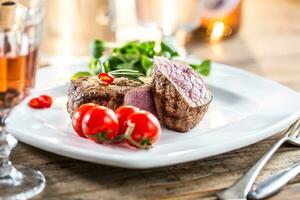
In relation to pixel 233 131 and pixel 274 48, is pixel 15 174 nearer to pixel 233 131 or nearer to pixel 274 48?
pixel 233 131

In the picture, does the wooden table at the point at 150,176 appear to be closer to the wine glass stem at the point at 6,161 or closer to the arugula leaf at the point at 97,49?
the wine glass stem at the point at 6,161

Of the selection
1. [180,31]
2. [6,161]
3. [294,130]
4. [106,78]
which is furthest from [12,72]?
[180,31]

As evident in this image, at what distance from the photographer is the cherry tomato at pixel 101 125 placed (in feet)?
6.03

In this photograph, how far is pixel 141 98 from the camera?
81.4 inches

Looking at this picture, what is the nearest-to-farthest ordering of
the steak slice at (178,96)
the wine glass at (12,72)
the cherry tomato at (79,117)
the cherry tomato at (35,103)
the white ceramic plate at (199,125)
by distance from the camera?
the wine glass at (12,72), the white ceramic plate at (199,125), the cherry tomato at (79,117), the steak slice at (178,96), the cherry tomato at (35,103)

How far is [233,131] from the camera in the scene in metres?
1.99

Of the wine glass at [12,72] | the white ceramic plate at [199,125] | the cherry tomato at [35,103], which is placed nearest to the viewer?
the wine glass at [12,72]

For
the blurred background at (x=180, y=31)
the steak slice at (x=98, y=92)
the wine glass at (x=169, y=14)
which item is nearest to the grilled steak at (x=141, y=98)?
the steak slice at (x=98, y=92)

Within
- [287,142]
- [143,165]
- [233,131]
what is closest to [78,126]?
[143,165]

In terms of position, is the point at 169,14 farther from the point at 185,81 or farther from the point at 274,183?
the point at 274,183

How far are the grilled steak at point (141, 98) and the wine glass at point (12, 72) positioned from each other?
41 centimetres

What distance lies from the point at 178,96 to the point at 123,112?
21 centimetres

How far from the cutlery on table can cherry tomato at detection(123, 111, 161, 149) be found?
29 centimetres

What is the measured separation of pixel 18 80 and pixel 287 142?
2.59 ft
